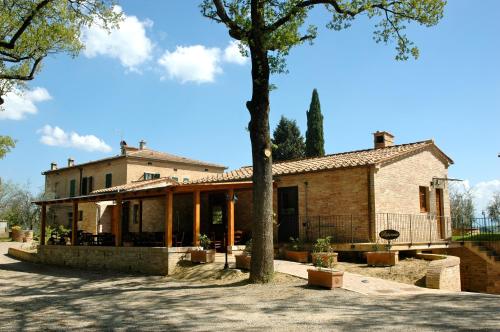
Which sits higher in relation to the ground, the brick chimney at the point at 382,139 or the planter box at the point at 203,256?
the brick chimney at the point at 382,139

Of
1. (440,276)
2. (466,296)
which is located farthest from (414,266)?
(466,296)

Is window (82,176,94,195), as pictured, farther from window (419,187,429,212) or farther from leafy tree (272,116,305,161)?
window (419,187,429,212)

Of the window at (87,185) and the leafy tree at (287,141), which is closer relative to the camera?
the window at (87,185)

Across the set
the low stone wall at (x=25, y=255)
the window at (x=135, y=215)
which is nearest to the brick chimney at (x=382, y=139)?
the window at (x=135, y=215)

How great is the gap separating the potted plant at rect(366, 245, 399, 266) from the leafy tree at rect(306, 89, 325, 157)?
21897 millimetres

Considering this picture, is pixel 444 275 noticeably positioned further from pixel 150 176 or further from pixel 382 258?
pixel 150 176

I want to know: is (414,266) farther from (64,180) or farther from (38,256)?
(64,180)

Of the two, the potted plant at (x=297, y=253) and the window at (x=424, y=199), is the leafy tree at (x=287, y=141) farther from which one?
the potted plant at (x=297, y=253)

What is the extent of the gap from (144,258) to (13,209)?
2972 centimetres

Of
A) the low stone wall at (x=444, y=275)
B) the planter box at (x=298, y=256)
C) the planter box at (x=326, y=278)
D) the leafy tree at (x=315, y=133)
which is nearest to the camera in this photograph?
the planter box at (x=326, y=278)

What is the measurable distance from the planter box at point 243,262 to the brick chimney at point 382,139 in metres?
10.4

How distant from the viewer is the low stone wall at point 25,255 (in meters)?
22.0

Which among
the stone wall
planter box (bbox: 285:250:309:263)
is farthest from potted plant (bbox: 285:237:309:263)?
the stone wall

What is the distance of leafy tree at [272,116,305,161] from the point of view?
140 feet
